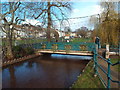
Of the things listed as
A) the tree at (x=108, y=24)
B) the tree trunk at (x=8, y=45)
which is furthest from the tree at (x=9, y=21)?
the tree at (x=108, y=24)

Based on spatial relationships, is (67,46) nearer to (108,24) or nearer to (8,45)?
(108,24)

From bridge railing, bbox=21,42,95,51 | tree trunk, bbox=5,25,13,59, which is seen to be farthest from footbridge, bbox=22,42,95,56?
tree trunk, bbox=5,25,13,59

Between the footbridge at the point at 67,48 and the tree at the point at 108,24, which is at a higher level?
the tree at the point at 108,24

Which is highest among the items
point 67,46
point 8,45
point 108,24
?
point 108,24

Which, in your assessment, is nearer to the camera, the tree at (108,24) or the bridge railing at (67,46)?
the bridge railing at (67,46)

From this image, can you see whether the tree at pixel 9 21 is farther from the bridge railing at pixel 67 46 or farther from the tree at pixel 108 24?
the tree at pixel 108 24

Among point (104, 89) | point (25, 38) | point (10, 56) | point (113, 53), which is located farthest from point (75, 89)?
point (25, 38)

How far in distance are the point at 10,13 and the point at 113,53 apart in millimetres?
9712

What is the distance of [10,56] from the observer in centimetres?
905

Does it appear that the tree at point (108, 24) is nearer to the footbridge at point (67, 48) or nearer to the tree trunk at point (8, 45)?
the footbridge at point (67, 48)

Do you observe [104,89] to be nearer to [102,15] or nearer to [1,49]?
[1,49]

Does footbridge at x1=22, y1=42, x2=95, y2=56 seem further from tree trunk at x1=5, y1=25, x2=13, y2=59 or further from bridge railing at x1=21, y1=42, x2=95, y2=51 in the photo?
tree trunk at x1=5, y1=25, x2=13, y2=59

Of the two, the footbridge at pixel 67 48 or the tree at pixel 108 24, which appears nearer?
the footbridge at pixel 67 48

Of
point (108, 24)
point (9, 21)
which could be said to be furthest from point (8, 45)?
point (108, 24)
